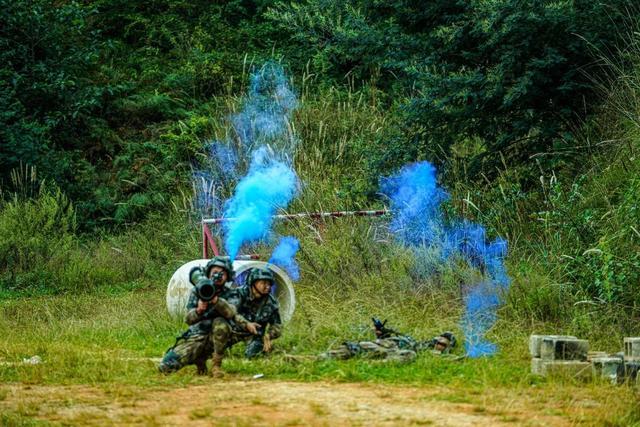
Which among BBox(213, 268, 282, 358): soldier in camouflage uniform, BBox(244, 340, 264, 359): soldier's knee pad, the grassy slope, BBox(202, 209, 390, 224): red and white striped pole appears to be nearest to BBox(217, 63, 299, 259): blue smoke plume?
BBox(202, 209, 390, 224): red and white striped pole

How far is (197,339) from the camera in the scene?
864cm

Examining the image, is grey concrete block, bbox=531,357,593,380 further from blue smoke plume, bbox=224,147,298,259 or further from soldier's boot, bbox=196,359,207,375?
blue smoke plume, bbox=224,147,298,259

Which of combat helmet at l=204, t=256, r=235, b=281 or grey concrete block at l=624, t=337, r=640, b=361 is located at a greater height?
combat helmet at l=204, t=256, r=235, b=281

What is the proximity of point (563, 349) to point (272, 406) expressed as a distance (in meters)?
2.37

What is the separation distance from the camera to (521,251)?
12.2 meters

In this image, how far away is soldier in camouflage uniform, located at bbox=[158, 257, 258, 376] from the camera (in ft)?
28.2

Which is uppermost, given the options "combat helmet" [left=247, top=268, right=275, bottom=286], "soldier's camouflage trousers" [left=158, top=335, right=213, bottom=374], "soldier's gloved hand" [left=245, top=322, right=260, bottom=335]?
"combat helmet" [left=247, top=268, right=275, bottom=286]

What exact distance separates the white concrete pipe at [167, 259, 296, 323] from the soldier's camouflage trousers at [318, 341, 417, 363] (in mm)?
1890

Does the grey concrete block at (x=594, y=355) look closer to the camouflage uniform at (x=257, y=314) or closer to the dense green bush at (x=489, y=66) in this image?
the camouflage uniform at (x=257, y=314)

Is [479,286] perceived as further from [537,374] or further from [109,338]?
[109,338]

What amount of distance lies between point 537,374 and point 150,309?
614cm

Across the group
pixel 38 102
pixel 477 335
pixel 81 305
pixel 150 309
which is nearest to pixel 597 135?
pixel 477 335

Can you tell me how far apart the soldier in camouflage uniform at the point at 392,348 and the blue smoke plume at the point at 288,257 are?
152 inches

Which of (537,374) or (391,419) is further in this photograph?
(537,374)
